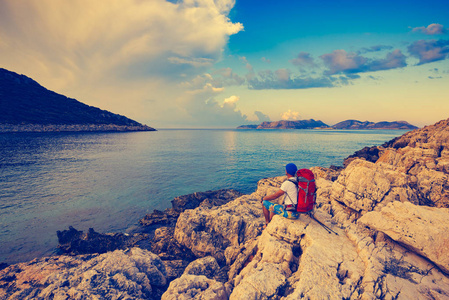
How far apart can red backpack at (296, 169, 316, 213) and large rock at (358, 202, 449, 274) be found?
2482mm

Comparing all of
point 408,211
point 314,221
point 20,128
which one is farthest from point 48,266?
point 20,128

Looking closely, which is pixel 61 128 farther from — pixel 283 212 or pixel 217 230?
pixel 283 212

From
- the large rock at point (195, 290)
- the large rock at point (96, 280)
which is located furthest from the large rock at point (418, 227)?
the large rock at point (96, 280)

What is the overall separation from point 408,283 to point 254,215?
7.14 metres

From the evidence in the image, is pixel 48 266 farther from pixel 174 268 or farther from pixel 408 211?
pixel 408 211

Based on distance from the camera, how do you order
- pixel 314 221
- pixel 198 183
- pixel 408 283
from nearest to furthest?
pixel 408 283 → pixel 314 221 → pixel 198 183

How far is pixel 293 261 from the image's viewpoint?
6.24m

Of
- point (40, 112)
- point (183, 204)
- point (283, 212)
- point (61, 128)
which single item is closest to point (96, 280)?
point (283, 212)

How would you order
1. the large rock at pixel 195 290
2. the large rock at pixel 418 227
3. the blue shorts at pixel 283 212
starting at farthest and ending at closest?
the blue shorts at pixel 283 212 < the large rock at pixel 418 227 < the large rock at pixel 195 290

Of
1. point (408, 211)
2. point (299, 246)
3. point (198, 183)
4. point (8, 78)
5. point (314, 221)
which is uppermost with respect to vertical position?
point (8, 78)

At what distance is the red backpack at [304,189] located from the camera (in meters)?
7.29

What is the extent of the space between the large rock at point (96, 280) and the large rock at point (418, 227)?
8.42 metres

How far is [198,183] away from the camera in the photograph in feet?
91.8

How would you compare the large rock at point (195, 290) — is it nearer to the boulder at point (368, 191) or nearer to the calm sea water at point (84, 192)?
the boulder at point (368, 191)
